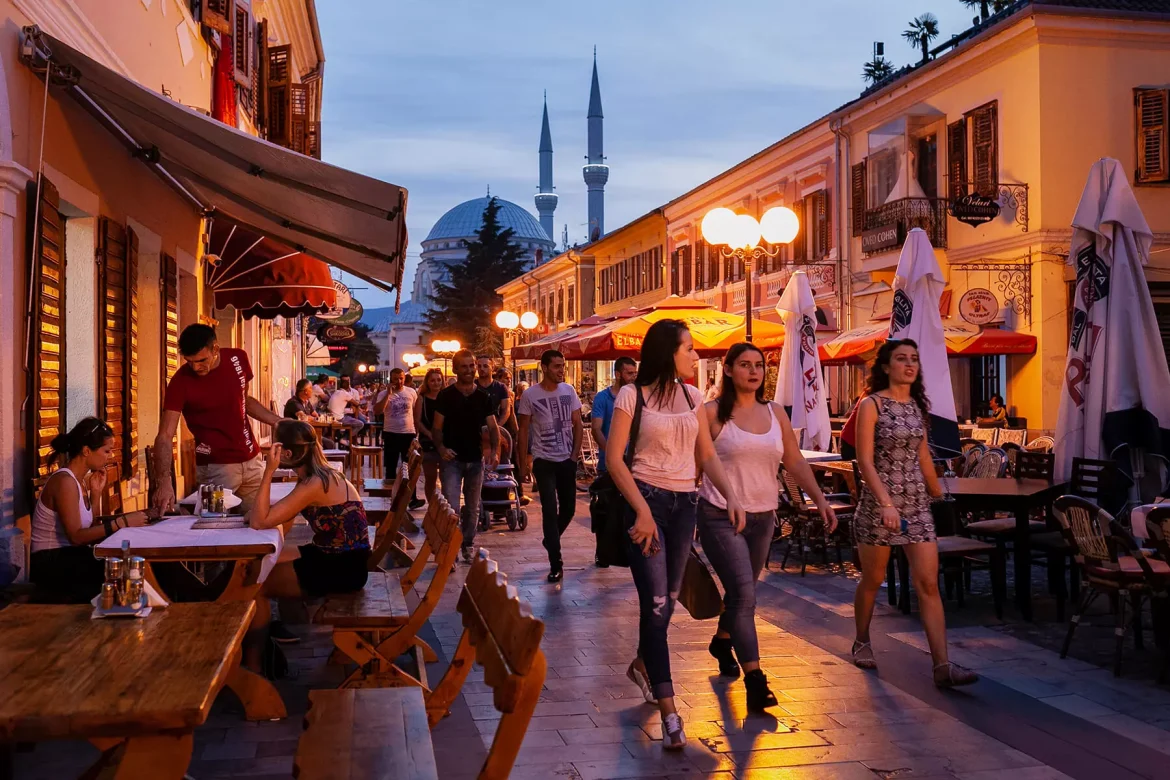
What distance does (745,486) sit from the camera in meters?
6.36

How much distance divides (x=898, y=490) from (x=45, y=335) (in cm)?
473

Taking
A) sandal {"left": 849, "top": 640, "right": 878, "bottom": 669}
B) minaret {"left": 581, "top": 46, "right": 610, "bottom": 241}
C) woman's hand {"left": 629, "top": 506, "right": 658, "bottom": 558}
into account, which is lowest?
sandal {"left": 849, "top": 640, "right": 878, "bottom": 669}

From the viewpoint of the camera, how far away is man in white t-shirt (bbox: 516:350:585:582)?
1029cm

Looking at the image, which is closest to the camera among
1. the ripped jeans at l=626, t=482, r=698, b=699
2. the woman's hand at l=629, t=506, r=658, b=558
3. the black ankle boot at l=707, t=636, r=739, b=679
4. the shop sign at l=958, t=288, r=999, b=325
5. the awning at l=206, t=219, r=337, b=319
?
the woman's hand at l=629, t=506, r=658, b=558

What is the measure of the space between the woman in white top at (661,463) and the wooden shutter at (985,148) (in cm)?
1731

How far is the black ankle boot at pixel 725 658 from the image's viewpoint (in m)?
6.86

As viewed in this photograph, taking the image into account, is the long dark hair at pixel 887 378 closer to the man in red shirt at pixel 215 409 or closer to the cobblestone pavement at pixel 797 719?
the cobblestone pavement at pixel 797 719

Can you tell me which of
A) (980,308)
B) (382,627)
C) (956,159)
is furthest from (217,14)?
(956,159)

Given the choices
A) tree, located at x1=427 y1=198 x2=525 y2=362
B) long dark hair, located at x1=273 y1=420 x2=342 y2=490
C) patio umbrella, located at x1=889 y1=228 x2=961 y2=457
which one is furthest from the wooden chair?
tree, located at x1=427 y1=198 x2=525 y2=362

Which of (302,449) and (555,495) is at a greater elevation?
(302,449)

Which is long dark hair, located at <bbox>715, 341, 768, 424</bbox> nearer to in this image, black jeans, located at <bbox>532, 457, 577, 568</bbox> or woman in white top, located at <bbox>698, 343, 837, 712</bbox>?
woman in white top, located at <bbox>698, 343, 837, 712</bbox>

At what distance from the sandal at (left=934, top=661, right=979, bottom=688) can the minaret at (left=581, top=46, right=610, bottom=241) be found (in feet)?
535

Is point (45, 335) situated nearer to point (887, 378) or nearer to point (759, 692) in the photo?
point (759, 692)

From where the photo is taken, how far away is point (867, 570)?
22.5ft
